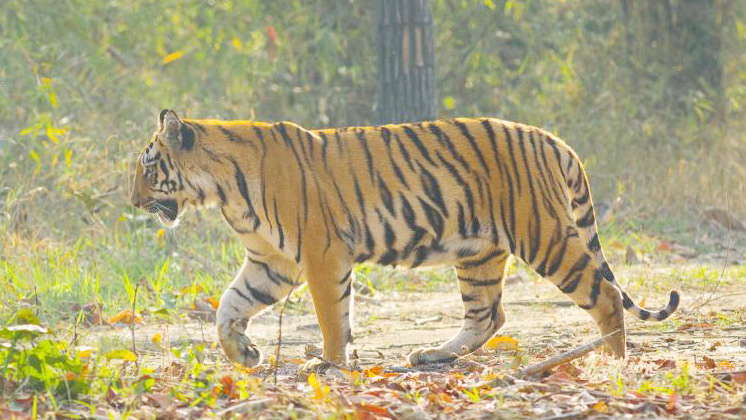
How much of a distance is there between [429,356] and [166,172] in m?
1.54

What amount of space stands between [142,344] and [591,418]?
304 centimetres

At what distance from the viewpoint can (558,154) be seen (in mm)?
5664

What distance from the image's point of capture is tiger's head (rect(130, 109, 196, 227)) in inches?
223

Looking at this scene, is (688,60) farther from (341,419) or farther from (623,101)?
(341,419)

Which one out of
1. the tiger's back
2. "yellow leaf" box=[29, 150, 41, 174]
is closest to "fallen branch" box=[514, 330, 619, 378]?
the tiger's back

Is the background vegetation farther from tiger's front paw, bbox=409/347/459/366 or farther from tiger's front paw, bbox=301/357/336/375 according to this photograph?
tiger's front paw, bbox=301/357/336/375

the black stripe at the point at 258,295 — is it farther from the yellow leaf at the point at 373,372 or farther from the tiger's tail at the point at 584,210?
the tiger's tail at the point at 584,210

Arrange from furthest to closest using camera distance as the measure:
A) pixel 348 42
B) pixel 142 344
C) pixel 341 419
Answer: pixel 348 42, pixel 142 344, pixel 341 419

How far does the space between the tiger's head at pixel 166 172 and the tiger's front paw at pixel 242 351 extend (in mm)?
727

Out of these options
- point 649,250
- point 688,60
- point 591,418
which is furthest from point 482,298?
point 688,60

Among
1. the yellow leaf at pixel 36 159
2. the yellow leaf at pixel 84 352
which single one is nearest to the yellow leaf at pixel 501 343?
the yellow leaf at pixel 84 352

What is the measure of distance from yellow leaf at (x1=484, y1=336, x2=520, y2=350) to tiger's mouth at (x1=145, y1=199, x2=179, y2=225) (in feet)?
5.43

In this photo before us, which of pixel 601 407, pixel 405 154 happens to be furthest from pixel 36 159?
pixel 601 407

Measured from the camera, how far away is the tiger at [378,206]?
543 cm
